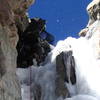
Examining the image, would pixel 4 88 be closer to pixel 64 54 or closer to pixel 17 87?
pixel 17 87

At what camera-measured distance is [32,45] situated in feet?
114

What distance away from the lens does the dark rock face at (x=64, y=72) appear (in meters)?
29.5

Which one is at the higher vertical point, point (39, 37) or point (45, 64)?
point (39, 37)

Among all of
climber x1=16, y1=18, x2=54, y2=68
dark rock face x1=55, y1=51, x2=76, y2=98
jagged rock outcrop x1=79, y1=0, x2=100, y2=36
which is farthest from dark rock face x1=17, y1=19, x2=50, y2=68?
jagged rock outcrop x1=79, y1=0, x2=100, y2=36

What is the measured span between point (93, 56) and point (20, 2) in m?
19.4

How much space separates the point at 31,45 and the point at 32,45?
0.12m

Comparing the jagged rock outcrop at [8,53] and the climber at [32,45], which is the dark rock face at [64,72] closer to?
the climber at [32,45]

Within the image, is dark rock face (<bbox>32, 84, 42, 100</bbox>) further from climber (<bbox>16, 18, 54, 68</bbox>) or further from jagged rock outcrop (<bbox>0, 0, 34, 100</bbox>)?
jagged rock outcrop (<bbox>0, 0, 34, 100</bbox>)

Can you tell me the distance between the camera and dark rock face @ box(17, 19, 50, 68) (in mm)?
34000

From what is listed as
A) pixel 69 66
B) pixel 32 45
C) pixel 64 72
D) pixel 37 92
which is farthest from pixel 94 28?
pixel 37 92

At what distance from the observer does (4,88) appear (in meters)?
14.3

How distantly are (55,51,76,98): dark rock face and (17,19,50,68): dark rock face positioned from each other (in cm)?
317

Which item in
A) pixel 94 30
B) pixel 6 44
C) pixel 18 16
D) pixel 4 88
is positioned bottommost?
pixel 4 88

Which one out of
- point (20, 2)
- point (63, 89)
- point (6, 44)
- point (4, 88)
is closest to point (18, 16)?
point (20, 2)
